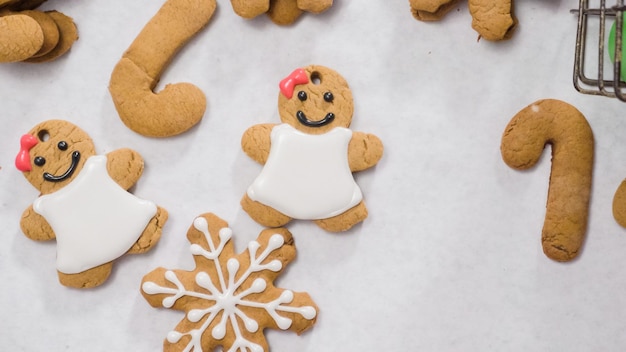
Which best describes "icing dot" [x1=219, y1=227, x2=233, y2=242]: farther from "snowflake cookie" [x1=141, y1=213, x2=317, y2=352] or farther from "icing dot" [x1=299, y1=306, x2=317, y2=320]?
"icing dot" [x1=299, y1=306, x2=317, y2=320]

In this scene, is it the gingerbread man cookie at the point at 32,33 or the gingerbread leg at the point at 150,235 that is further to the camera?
the gingerbread leg at the point at 150,235

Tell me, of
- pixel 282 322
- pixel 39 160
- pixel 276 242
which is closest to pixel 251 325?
pixel 282 322

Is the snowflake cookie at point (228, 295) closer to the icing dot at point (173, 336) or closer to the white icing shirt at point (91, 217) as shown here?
the icing dot at point (173, 336)

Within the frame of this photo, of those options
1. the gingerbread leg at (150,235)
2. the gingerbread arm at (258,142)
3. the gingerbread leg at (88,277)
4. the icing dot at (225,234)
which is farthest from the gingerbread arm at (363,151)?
the gingerbread leg at (88,277)

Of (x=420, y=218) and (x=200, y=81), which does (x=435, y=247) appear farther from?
(x=200, y=81)

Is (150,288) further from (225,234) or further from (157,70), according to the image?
(157,70)

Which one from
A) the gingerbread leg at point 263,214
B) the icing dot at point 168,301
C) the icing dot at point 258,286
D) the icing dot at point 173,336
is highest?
the gingerbread leg at point 263,214

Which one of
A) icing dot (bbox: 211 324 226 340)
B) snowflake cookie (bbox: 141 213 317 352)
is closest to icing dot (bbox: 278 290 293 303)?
snowflake cookie (bbox: 141 213 317 352)
